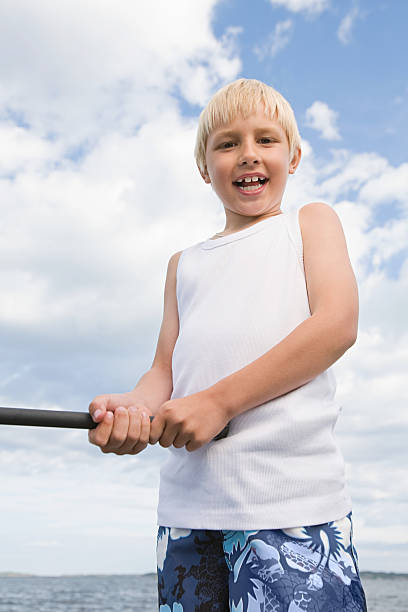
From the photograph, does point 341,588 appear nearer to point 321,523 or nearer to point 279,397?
point 321,523

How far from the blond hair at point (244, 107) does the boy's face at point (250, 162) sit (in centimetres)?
2

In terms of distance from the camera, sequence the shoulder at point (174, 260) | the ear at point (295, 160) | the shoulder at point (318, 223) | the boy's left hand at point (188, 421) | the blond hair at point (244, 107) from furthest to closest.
Result: the shoulder at point (174, 260) < the ear at point (295, 160) < the blond hair at point (244, 107) < the shoulder at point (318, 223) < the boy's left hand at point (188, 421)

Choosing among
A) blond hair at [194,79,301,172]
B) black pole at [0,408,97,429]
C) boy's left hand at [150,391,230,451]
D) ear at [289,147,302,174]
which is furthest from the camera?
ear at [289,147,302,174]

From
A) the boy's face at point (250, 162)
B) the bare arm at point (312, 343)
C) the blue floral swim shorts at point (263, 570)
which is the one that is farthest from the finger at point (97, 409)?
the boy's face at point (250, 162)

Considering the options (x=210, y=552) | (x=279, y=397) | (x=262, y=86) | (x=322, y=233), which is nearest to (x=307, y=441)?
(x=279, y=397)

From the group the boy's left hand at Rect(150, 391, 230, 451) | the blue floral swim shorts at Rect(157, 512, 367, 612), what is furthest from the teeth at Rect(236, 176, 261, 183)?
the blue floral swim shorts at Rect(157, 512, 367, 612)

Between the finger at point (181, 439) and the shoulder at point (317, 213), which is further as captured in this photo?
the shoulder at point (317, 213)

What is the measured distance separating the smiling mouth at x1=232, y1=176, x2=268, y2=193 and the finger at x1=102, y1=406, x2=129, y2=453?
850mm

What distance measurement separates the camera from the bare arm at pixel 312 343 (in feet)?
5.32

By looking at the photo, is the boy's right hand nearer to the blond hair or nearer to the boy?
the boy

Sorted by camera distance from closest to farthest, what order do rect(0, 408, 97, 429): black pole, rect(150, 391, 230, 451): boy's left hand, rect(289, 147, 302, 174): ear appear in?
rect(0, 408, 97, 429): black pole < rect(150, 391, 230, 451): boy's left hand < rect(289, 147, 302, 174): ear

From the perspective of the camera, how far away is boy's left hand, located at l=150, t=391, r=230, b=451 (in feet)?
5.08

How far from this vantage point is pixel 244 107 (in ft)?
6.70

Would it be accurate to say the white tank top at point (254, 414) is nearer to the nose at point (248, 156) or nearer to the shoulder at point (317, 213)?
the shoulder at point (317, 213)
